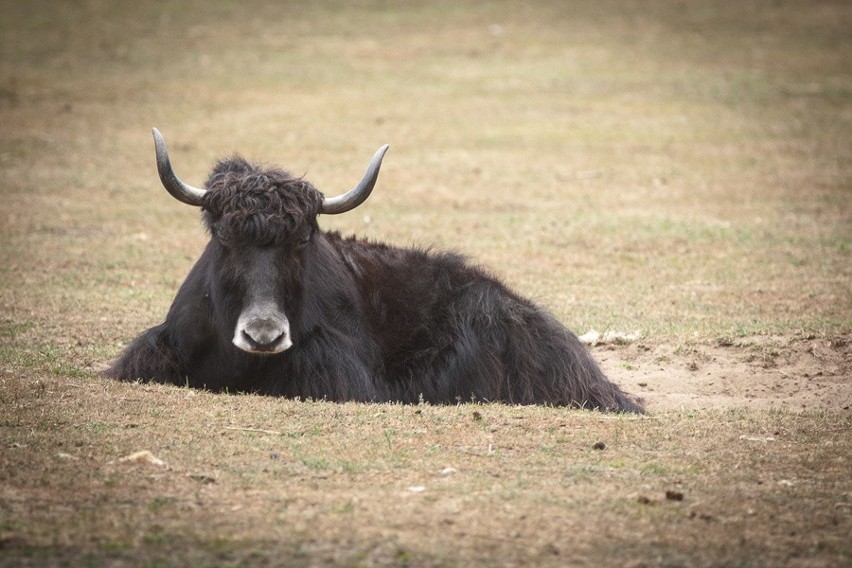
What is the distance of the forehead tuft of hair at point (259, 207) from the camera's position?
7934 mm

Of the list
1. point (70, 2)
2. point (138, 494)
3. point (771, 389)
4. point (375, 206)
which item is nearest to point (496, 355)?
point (771, 389)

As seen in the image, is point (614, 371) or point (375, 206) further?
point (375, 206)

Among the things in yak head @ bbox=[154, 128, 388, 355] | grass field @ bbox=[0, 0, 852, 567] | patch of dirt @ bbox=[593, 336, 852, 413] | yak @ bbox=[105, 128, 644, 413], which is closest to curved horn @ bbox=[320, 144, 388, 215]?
yak @ bbox=[105, 128, 644, 413]

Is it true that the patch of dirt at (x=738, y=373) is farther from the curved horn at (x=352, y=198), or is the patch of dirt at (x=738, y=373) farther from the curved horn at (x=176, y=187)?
the curved horn at (x=176, y=187)

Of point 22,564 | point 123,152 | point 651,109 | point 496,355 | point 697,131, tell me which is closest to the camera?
point 22,564

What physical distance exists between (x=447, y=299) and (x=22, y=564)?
4.69 m

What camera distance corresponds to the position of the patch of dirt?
29.2 feet

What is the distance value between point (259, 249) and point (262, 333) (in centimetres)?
65

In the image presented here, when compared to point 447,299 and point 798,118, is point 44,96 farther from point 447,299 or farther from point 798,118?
point 447,299

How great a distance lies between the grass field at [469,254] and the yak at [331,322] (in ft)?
1.45

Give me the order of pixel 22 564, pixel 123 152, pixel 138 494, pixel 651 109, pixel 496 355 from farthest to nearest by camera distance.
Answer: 1. pixel 651 109
2. pixel 123 152
3. pixel 496 355
4. pixel 138 494
5. pixel 22 564

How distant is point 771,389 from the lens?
917cm

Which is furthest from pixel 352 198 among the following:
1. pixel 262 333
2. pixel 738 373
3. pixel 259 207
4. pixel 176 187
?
pixel 738 373

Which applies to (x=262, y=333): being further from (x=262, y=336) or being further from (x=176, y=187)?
(x=176, y=187)
